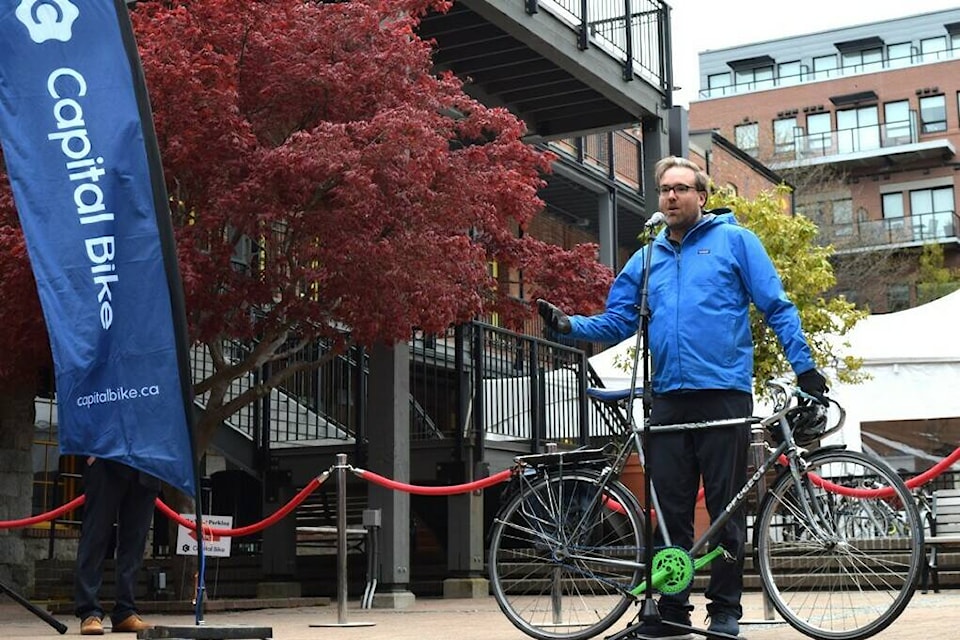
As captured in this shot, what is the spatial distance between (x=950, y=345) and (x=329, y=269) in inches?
328

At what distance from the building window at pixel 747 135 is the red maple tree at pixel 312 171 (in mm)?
42767

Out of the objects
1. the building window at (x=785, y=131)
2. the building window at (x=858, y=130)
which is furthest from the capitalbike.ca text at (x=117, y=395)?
the building window at (x=858, y=130)

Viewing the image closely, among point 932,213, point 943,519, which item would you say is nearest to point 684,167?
point 943,519

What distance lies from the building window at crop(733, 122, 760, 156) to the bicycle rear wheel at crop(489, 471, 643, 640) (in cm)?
4690

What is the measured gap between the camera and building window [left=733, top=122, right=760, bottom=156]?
5541 centimetres

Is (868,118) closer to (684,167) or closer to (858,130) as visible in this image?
(858,130)

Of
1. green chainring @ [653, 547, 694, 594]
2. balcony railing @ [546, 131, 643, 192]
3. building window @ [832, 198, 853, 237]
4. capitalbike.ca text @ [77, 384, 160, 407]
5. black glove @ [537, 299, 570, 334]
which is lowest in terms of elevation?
green chainring @ [653, 547, 694, 594]

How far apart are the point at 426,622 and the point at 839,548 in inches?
153

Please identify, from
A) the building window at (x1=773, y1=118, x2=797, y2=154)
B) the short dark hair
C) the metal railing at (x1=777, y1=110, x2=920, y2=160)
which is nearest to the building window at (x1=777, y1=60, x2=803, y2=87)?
the building window at (x1=773, y1=118, x2=797, y2=154)

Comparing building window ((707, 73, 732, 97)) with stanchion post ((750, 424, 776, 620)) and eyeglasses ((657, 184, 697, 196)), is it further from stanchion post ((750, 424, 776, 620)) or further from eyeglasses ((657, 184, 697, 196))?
eyeglasses ((657, 184, 697, 196))

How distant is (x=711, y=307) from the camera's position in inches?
223

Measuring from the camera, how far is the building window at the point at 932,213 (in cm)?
5569

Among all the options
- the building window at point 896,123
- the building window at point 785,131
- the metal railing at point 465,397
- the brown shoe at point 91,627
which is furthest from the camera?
the building window at point 896,123

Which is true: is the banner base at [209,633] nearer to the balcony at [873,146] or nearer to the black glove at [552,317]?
the black glove at [552,317]
